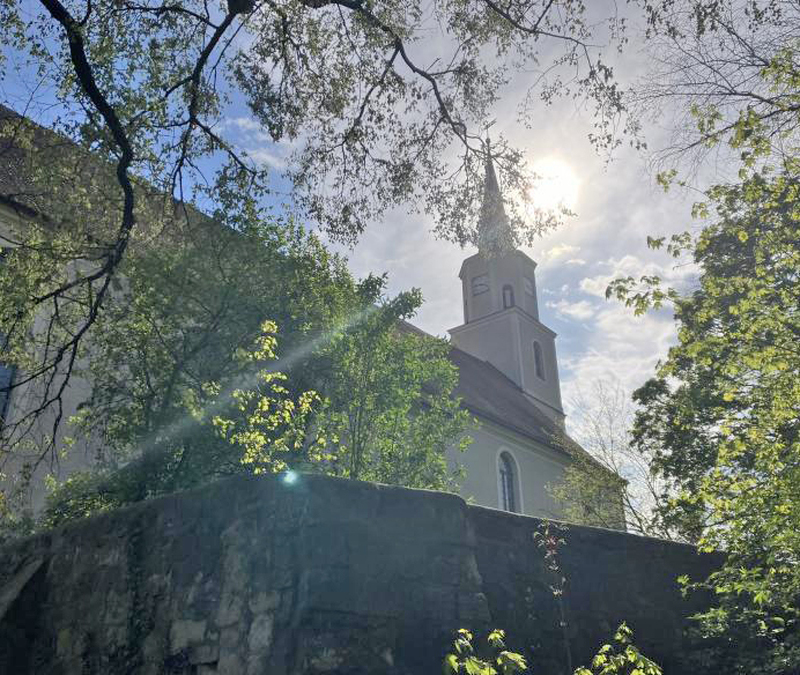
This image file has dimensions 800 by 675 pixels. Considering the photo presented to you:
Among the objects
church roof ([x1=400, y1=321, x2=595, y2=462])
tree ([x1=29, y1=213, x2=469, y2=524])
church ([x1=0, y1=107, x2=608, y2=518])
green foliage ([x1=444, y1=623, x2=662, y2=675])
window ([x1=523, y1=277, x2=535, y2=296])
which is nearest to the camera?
green foliage ([x1=444, y1=623, x2=662, y2=675])

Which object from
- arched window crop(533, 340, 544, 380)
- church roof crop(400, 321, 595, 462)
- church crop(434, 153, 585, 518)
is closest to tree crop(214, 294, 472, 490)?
church crop(434, 153, 585, 518)

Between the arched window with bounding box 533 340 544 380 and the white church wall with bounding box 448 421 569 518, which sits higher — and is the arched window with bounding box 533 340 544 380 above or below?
above

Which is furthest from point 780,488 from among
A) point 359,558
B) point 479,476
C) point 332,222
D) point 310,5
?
point 479,476

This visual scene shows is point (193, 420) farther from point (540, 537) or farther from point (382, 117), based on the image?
point (540, 537)

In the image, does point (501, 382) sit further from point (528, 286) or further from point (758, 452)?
point (758, 452)

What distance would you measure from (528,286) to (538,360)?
3.37 meters

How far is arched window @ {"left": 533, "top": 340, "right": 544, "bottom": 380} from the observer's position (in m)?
29.5

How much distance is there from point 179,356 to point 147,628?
182 inches

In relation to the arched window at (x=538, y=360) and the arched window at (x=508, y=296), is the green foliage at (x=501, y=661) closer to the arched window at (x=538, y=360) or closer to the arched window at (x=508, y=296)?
the arched window at (x=538, y=360)

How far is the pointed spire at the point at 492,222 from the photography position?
316 inches

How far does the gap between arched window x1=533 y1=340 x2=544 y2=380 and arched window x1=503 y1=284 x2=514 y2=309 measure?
6.70ft

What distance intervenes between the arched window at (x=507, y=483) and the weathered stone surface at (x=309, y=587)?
15.0 meters

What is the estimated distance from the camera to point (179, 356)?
8.22 metres

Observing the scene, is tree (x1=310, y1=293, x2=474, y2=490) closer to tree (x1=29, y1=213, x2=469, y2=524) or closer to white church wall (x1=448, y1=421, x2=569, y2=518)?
tree (x1=29, y1=213, x2=469, y2=524)
